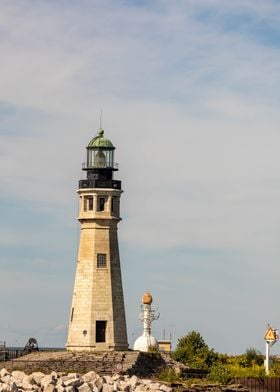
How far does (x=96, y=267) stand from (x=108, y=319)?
2816 millimetres

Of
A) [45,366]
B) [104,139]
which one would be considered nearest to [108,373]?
[45,366]

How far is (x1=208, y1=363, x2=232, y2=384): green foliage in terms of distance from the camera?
205 ft

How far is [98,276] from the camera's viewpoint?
67938 millimetres

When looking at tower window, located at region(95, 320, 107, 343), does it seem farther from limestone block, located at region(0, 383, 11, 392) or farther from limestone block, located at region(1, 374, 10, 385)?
limestone block, located at region(0, 383, 11, 392)

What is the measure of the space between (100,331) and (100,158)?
948cm

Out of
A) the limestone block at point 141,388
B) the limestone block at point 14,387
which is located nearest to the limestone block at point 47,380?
the limestone block at point 14,387

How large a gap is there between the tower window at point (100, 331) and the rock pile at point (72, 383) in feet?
32.5

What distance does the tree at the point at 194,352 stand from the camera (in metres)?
67.1

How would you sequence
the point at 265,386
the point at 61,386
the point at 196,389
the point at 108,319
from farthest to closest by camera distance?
the point at 108,319, the point at 265,386, the point at 196,389, the point at 61,386

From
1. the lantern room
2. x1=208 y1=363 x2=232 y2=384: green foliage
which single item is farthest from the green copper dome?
x1=208 y1=363 x2=232 y2=384: green foliage

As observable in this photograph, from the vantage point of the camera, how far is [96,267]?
223 feet

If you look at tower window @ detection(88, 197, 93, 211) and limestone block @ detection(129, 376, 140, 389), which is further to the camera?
tower window @ detection(88, 197, 93, 211)

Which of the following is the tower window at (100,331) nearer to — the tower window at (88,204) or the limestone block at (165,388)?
the tower window at (88,204)

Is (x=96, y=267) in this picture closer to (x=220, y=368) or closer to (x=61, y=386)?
(x=220, y=368)
